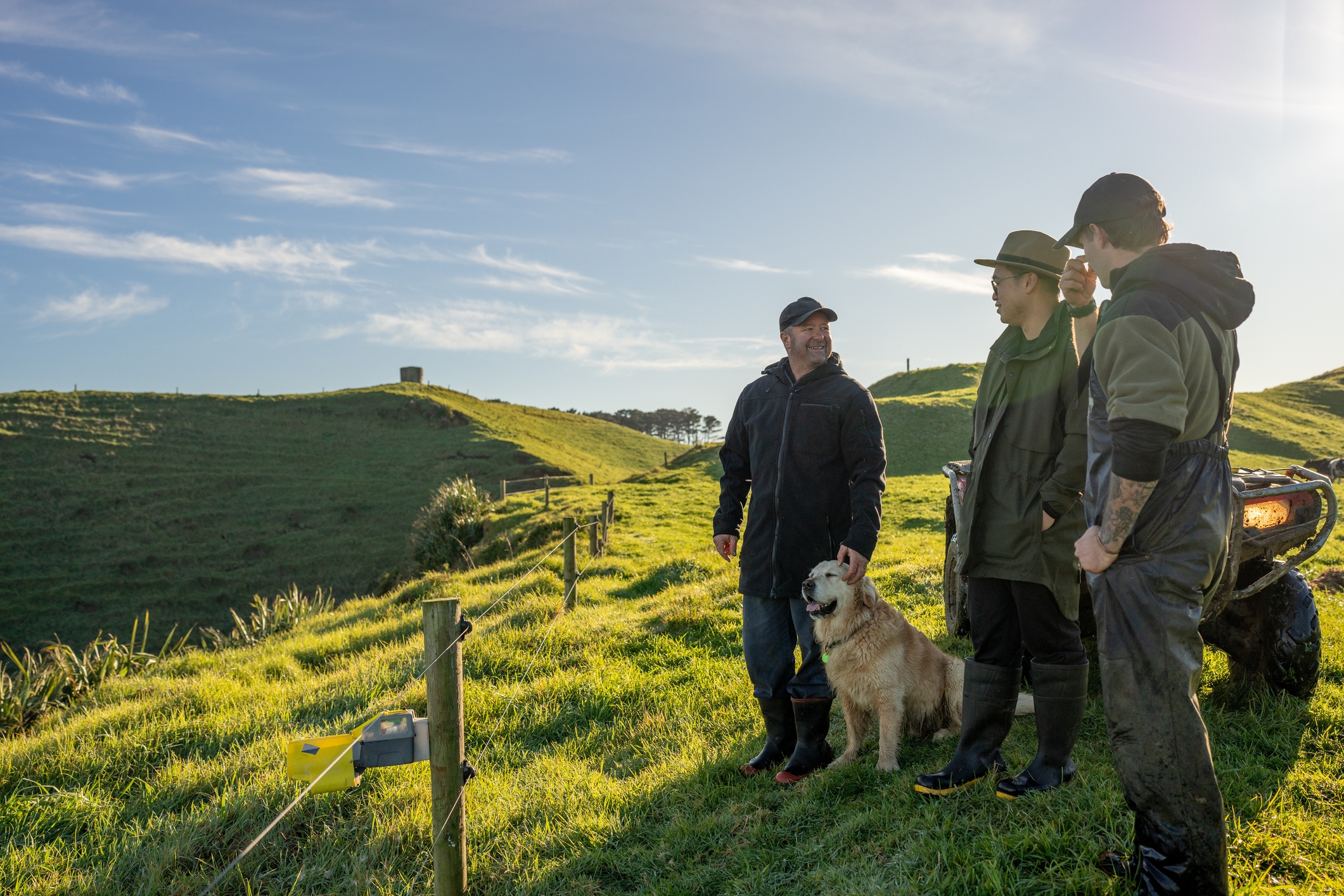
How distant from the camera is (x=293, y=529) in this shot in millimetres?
40750

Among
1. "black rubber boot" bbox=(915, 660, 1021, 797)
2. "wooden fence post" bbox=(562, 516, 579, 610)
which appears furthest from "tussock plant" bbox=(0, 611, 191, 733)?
"black rubber boot" bbox=(915, 660, 1021, 797)

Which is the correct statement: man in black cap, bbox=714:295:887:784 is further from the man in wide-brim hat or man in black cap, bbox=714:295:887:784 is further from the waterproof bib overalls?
the waterproof bib overalls

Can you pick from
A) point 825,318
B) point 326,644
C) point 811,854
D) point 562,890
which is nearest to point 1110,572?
point 811,854

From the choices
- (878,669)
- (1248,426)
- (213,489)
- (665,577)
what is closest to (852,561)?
(878,669)

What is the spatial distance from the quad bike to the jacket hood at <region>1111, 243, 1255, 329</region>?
5.23 feet

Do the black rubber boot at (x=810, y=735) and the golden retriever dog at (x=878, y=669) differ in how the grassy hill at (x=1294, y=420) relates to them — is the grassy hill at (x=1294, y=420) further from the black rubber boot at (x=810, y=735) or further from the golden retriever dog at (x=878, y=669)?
the black rubber boot at (x=810, y=735)

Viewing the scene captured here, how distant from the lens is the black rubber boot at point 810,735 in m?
Result: 3.96

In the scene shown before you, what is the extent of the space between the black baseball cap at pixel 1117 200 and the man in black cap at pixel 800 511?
1508 millimetres

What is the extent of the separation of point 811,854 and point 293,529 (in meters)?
44.1

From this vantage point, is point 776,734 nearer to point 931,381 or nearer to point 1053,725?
point 1053,725

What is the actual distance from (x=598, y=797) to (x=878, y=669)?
5.82 ft

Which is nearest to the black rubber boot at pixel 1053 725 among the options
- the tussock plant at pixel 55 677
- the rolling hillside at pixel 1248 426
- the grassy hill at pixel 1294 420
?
the tussock plant at pixel 55 677

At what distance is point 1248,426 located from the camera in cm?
3300

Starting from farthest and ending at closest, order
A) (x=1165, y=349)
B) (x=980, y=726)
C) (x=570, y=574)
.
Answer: (x=570, y=574) → (x=980, y=726) → (x=1165, y=349)
